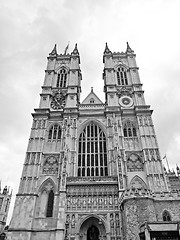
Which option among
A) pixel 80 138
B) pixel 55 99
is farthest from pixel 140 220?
pixel 55 99

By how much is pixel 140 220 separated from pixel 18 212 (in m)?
11.8

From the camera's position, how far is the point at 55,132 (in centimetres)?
2575

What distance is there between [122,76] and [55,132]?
1429 cm

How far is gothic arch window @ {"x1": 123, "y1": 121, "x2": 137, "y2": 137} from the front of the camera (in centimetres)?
2514

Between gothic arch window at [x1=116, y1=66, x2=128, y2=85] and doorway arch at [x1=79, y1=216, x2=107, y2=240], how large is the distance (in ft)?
65.4

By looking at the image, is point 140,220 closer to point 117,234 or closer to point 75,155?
point 117,234

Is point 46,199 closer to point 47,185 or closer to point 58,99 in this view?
point 47,185

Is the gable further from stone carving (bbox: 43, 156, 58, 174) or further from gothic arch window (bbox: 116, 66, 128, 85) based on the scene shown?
stone carving (bbox: 43, 156, 58, 174)

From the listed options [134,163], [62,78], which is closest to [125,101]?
[134,163]

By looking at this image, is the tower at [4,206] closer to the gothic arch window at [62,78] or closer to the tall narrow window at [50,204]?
the tall narrow window at [50,204]

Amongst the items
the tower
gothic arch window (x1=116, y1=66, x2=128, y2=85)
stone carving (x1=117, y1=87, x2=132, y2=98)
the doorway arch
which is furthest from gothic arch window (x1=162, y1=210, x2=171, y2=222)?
the tower

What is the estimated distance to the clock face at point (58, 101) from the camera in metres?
28.0

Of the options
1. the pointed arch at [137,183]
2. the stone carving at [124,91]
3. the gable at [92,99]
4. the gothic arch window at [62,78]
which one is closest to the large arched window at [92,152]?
the pointed arch at [137,183]

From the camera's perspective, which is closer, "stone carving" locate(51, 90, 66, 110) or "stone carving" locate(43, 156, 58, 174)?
"stone carving" locate(43, 156, 58, 174)
